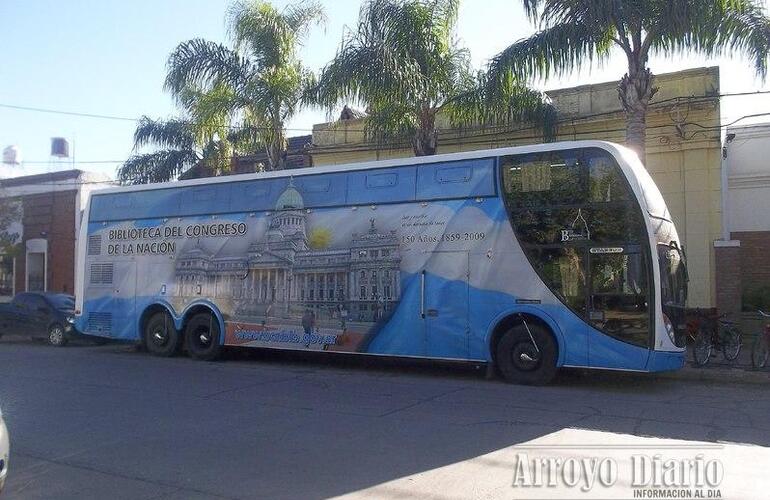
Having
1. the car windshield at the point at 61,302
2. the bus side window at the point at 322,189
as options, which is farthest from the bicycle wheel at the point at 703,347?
the car windshield at the point at 61,302

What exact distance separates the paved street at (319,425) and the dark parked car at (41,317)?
5.66m

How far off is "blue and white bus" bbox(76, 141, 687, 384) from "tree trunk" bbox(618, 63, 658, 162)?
11.0ft

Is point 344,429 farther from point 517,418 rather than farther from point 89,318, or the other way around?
point 89,318

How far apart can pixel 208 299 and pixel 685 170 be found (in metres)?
11.7

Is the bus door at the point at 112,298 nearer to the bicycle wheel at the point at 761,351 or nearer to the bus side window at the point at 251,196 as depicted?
the bus side window at the point at 251,196

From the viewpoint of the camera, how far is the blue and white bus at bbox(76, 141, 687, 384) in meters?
11.1

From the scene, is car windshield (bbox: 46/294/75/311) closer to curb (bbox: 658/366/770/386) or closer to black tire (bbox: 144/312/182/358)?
black tire (bbox: 144/312/182/358)

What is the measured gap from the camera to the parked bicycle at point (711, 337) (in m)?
13.5

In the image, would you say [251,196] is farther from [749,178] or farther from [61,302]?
[749,178]

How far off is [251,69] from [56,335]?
29.9ft

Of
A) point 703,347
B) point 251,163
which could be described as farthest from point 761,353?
point 251,163

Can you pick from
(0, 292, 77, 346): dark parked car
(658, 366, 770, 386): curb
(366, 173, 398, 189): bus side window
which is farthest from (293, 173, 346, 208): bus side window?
(0, 292, 77, 346): dark parked car

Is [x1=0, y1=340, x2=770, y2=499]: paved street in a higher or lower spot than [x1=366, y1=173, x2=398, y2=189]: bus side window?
lower

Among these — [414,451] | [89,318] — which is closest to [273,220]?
[89,318]
